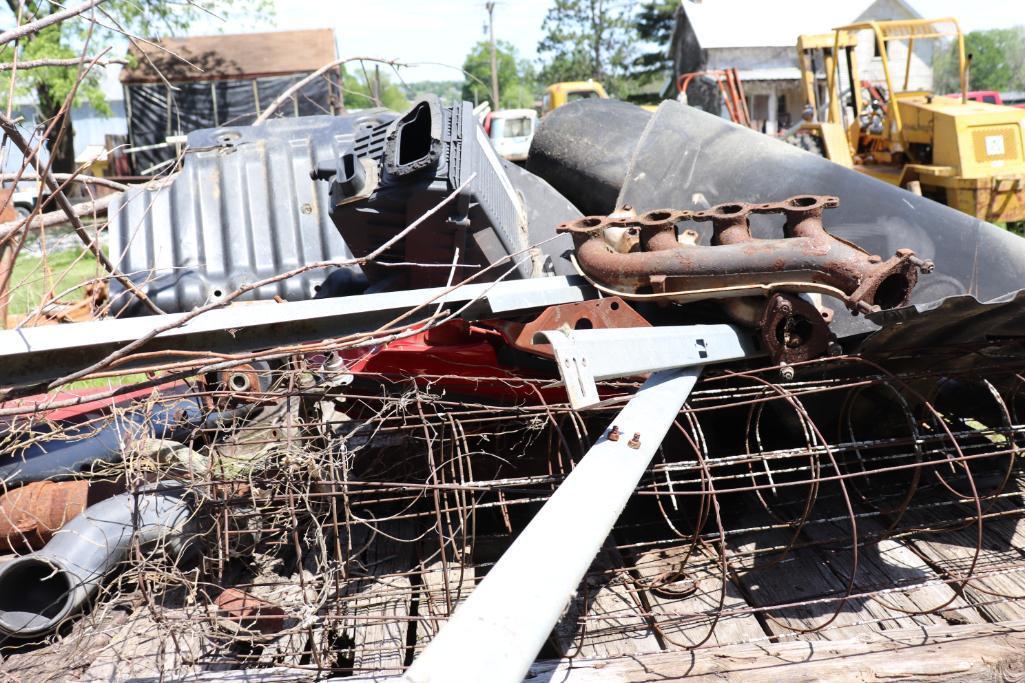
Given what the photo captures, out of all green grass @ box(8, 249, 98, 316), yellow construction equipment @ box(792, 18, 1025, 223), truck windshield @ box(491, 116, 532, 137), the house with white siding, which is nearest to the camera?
green grass @ box(8, 249, 98, 316)

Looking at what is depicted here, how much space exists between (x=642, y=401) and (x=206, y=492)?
1.10 meters

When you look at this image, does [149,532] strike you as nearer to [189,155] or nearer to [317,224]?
[317,224]

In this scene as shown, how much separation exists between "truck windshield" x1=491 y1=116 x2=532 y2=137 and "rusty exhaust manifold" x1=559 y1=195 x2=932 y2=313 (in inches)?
525

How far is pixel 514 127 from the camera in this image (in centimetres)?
1562

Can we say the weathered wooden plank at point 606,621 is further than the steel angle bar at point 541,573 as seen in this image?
Yes

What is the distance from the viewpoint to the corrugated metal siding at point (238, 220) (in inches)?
151

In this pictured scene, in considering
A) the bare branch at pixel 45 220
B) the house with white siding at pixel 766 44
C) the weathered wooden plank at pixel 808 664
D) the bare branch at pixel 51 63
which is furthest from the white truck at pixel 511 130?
the weathered wooden plank at pixel 808 664

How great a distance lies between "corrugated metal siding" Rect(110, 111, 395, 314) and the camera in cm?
384

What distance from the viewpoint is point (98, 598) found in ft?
6.63

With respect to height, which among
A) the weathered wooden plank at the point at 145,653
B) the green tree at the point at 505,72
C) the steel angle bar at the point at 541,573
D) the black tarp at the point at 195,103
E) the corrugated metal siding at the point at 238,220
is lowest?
the weathered wooden plank at the point at 145,653

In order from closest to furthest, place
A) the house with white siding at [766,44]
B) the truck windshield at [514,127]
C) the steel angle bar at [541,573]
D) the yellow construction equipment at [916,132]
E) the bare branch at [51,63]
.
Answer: the steel angle bar at [541,573], the bare branch at [51,63], the yellow construction equipment at [916,132], the truck windshield at [514,127], the house with white siding at [766,44]

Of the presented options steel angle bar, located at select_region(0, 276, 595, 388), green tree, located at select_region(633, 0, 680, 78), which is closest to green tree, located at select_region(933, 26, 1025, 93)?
green tree, located at select_region(633, 0, 680, 78)

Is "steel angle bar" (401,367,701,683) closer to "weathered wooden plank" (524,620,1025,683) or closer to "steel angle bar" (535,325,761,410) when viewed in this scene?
"steel angle bar" (535,325,761,410)

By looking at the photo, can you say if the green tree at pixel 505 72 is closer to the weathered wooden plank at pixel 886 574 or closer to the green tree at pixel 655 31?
the green tree at pixel 655 31
